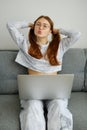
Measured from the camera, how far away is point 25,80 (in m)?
1.68

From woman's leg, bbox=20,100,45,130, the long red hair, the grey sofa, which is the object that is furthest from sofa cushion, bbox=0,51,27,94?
woman's leg, bbox=20,100,45,130

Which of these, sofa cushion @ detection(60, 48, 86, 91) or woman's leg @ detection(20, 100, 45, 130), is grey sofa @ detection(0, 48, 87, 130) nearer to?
sofa cushion @ detection(60, 48, 86, 91)

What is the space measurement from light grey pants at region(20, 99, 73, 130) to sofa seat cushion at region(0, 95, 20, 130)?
0.17 ft

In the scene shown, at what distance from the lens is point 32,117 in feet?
5.55

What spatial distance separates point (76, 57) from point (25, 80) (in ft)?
2.34

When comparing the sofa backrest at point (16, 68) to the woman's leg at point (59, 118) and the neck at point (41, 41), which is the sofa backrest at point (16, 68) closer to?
the neck at point (41, 41)

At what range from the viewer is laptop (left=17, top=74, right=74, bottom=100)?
65.3 inches

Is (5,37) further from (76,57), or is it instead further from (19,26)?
(76,57)

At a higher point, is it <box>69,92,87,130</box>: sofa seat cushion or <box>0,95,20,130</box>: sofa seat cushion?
<box>0,95,20,130</box>: sofa seat cushion

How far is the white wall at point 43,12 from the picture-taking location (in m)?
2.36

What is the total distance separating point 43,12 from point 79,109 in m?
1.03

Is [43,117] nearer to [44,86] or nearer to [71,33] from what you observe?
[44,86]

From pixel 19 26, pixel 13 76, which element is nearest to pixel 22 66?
pixel 13 76

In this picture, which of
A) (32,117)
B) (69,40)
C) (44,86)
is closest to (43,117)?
(32,117)
